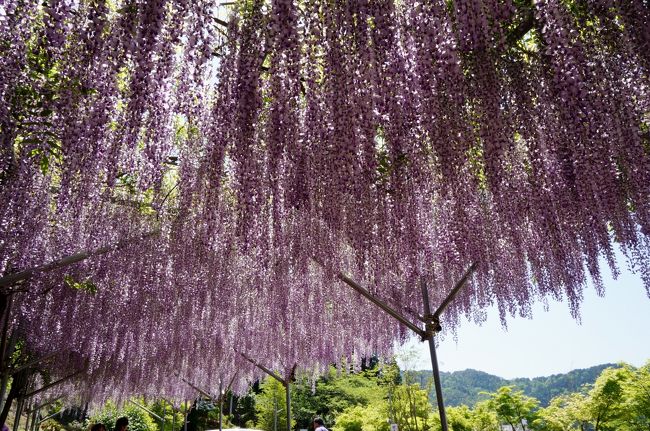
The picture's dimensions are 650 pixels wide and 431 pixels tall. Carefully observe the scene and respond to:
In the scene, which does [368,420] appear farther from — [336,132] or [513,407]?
[336,132]

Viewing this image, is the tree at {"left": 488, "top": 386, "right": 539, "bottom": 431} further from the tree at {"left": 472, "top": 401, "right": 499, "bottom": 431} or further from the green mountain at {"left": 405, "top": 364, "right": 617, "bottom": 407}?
the green mountain at {"left": 405, "top": 364, "right": 617, "bottom": 407}

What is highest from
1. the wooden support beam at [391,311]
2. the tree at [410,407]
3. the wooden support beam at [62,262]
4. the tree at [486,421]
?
the wooden support beam at [62,262]

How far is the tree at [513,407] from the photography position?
50.1 ft

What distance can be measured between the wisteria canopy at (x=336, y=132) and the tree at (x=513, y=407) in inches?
346

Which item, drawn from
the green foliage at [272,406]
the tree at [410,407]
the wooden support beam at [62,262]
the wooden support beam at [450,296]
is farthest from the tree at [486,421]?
the wooden support beam at [62,262]

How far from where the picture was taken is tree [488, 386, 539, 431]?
50.1ft

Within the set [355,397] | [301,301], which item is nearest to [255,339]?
[301,301]

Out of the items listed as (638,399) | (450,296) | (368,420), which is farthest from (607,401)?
(450,296)

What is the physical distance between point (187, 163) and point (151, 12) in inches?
126

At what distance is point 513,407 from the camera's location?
1535 cm

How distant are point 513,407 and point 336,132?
1502 cm

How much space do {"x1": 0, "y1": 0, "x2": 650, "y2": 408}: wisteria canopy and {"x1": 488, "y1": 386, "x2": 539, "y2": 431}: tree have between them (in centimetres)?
878

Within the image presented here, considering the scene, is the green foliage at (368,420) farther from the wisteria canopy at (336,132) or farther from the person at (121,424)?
the person at (121,424)

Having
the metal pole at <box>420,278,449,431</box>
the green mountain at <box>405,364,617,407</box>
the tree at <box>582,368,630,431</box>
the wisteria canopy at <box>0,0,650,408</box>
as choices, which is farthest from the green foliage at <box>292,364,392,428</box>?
the green mountain at <box>405,364,617,407</box>
